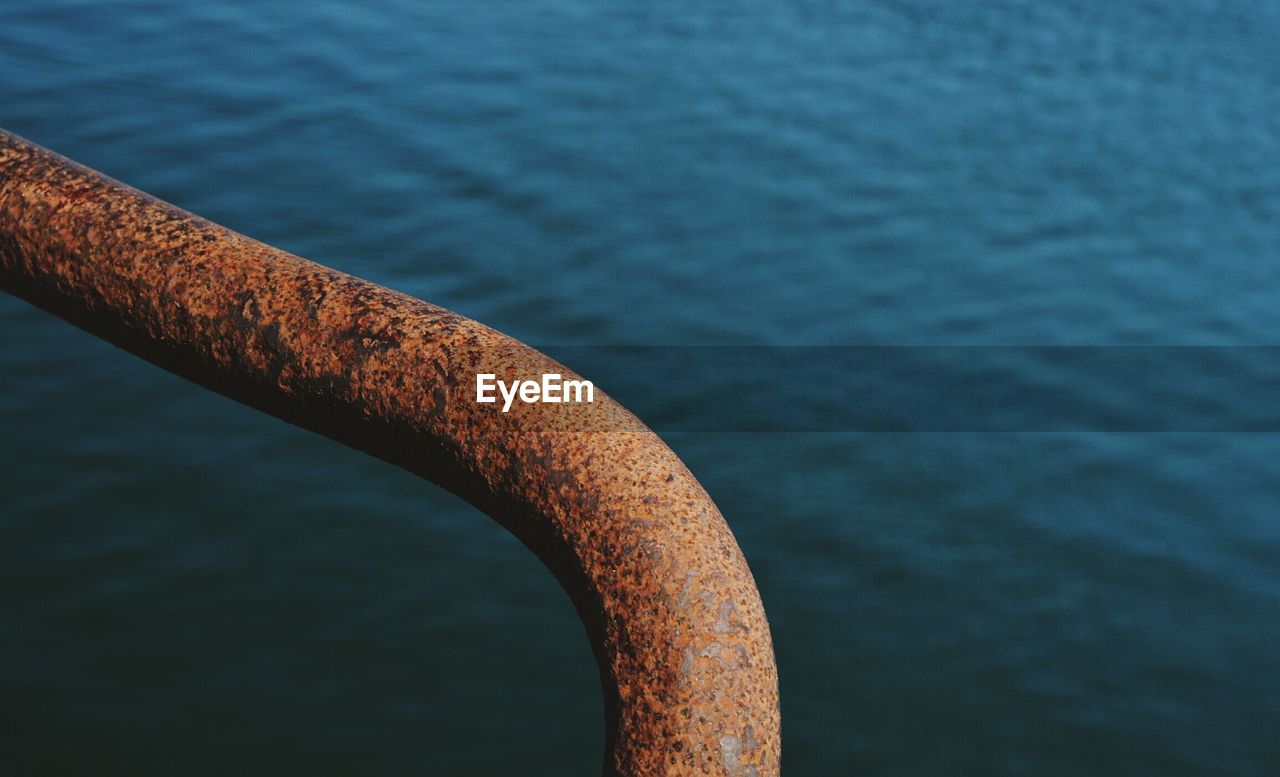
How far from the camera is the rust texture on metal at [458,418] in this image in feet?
3.16

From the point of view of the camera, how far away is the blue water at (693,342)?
405 cm

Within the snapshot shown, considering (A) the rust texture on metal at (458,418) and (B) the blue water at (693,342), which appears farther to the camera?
(B) the blue water at (693,342)

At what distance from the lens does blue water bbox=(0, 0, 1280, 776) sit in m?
4.05

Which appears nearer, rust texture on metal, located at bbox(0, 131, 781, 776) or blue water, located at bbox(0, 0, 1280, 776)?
rust texture on metal, located at bbox(0, 131, 781, 776)

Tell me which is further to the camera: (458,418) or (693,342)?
(693,342)

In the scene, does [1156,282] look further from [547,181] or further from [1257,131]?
[547,181]

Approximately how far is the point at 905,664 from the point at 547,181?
378 cm

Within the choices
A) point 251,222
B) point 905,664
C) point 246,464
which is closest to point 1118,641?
point 905,664

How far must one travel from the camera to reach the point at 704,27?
917cm

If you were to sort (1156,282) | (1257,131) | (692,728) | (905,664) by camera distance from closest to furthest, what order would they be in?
1. (692,728)
2. (905,664)
3. (1156,282)
4. (1257,131)

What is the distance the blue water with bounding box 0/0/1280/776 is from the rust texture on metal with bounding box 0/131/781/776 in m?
2.87

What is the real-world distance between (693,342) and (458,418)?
15.5 ft

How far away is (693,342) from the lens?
5773mm

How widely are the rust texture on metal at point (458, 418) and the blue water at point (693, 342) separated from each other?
2.87 m
